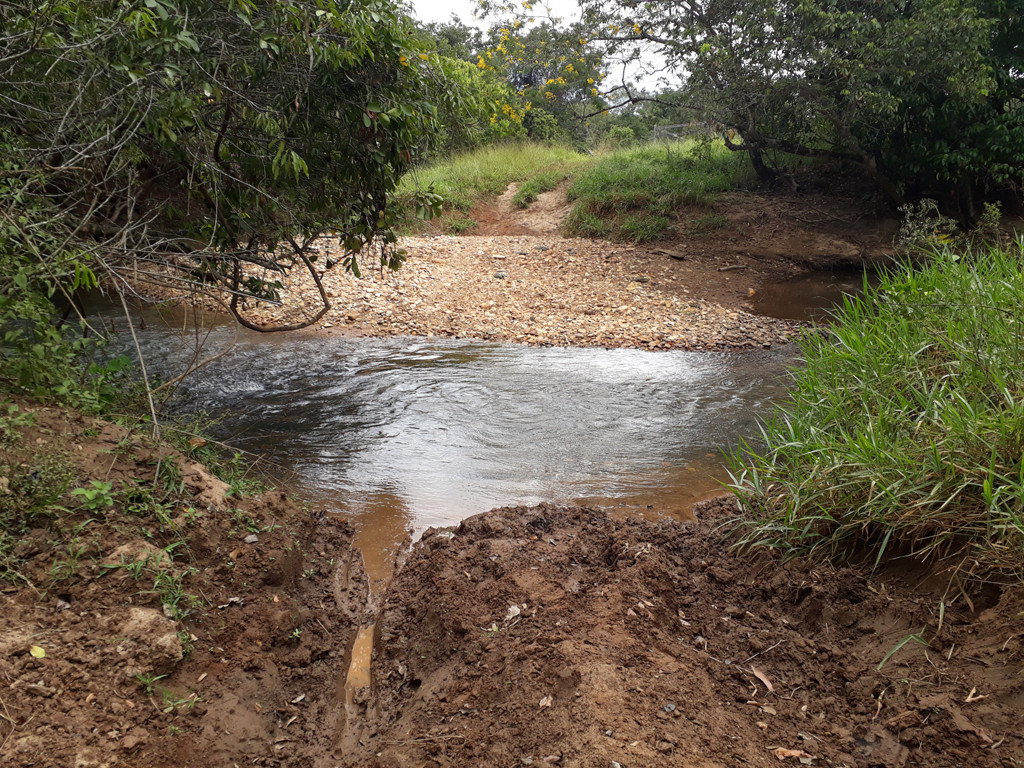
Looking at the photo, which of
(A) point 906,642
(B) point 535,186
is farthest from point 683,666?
(B) point 535,186

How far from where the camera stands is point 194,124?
4.05m

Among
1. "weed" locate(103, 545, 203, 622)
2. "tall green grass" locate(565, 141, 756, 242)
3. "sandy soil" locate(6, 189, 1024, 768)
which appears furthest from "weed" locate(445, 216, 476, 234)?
"weed" locate(103, 545, 203, 622)

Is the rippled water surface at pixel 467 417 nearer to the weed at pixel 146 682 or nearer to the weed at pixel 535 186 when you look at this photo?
the weed at pixel 146 682

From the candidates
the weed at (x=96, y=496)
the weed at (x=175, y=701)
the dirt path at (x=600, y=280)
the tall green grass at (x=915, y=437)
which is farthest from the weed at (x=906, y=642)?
the dirt path at (x=600, y=280)

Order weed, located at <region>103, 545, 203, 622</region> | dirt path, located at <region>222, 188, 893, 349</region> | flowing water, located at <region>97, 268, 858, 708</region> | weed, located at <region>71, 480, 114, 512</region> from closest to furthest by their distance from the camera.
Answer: weed, located at <region>103, 545, 203, 622</region> → weed, located at <region>71, 480, 114, 512</region> → flowing water, located at <region>97, 268, 858, 708</region> → dirt path, located at <region>222, 188, 893, 349</region>

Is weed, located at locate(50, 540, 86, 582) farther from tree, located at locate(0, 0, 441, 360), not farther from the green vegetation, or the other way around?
the green vegetation

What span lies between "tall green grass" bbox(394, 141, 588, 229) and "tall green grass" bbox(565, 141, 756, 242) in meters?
1.62

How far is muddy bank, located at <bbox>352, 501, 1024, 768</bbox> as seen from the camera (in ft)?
6.60

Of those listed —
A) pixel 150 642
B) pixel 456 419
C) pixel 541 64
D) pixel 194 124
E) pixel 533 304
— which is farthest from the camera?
pixel 541 64

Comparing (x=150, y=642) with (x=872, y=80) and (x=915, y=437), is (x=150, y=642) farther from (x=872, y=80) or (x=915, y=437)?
(x=872, y=80)

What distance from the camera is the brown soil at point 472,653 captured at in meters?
2.04

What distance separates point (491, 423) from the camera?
5.88 meters

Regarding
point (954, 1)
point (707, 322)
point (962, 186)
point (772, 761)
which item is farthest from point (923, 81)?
point (772, 761)

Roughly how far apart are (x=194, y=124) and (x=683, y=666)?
392 cm
